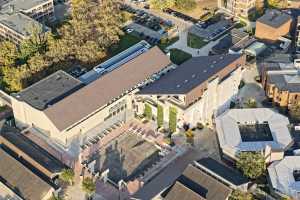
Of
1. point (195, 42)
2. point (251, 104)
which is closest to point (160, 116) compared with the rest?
point (251, 104)

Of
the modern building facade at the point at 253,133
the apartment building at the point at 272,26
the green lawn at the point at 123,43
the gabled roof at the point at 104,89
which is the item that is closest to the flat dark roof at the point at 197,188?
the modern building facade at the point at 253,133

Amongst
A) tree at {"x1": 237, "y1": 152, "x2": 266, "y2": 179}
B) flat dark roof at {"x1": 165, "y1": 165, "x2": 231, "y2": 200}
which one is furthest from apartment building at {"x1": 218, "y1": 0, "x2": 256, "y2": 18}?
flat dark roof at {"x1": 165, "y1": 165, "x2": 231, "y2": 200}

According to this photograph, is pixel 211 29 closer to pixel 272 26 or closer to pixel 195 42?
pixel 195 42

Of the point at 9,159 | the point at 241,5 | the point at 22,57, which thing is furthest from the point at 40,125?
the point at 241,5

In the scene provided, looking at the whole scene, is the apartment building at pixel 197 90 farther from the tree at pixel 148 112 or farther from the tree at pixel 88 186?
→ the tree at pixel 88 186

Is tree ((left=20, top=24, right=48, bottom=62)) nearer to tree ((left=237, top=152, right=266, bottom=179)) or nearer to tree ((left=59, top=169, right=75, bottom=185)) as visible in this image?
tree ((left=59, top=169, right=75, bottom=185))

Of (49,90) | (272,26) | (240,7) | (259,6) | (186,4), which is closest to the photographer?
(49,90)

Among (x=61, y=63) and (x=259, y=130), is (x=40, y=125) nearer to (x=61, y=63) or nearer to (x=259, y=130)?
(x=61, y=63)
